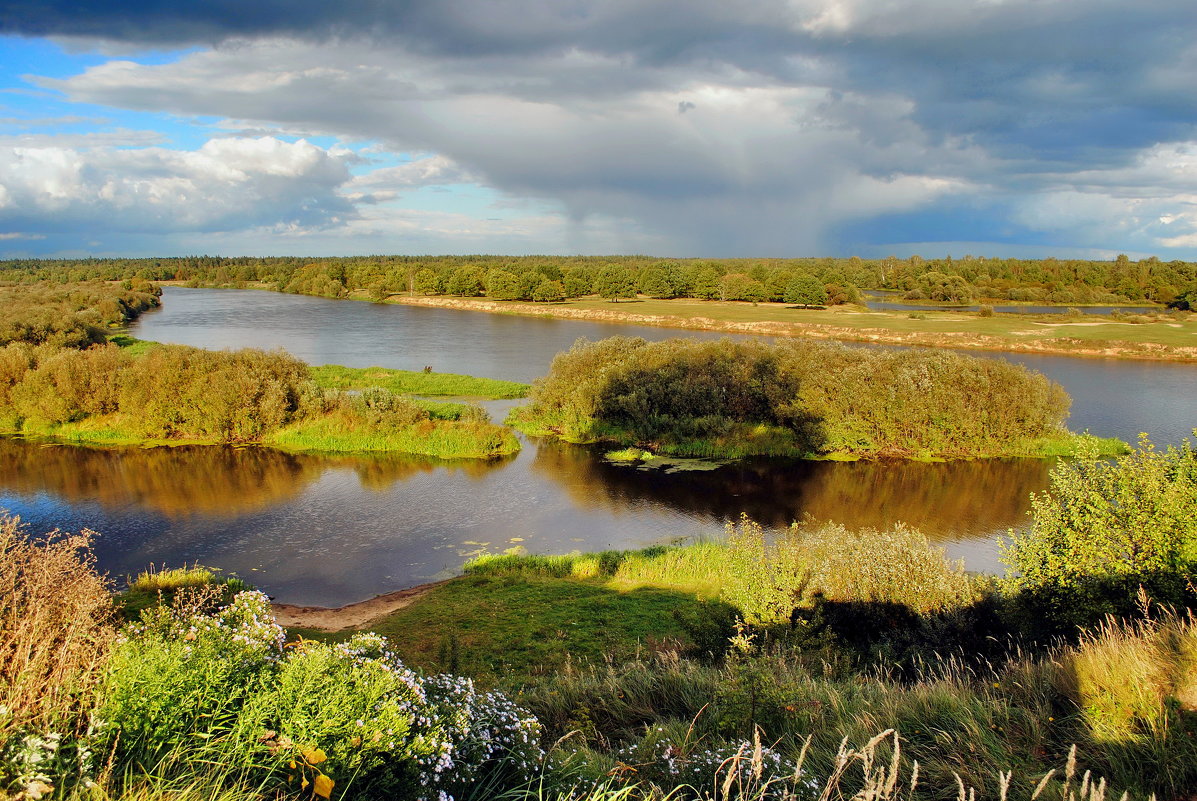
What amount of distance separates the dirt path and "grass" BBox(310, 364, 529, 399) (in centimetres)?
2725

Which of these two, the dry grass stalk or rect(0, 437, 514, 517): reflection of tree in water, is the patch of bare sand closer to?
rect(0, 437, 514, 517): reflection of tree in water

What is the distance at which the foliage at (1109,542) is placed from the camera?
1084 centimetres

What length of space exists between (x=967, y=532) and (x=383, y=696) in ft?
79.9

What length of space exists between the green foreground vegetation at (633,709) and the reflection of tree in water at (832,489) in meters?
13.8

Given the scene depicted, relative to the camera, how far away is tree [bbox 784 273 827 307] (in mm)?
102875

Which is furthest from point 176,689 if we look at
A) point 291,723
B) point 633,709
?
point 633,709

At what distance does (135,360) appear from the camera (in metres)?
39.4

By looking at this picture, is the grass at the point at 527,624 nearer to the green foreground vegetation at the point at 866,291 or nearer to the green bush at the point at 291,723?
the green bush at the point at 291,723

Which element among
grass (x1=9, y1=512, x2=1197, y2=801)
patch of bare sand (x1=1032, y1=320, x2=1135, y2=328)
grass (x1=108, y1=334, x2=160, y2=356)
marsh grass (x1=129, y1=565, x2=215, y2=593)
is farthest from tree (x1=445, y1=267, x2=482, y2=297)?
grass (x1=9, y1=512, x2=1197, y2=801)

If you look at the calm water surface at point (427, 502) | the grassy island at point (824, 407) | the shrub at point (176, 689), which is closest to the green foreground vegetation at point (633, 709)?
the shrub at point (176, 689)

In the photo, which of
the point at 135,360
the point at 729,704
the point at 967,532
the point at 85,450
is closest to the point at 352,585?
the point at 729,704

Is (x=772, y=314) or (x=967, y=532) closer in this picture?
(x=967, y=532)

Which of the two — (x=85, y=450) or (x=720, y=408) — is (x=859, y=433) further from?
(x=85, y=450)

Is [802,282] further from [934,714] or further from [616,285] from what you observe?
[934,714]
